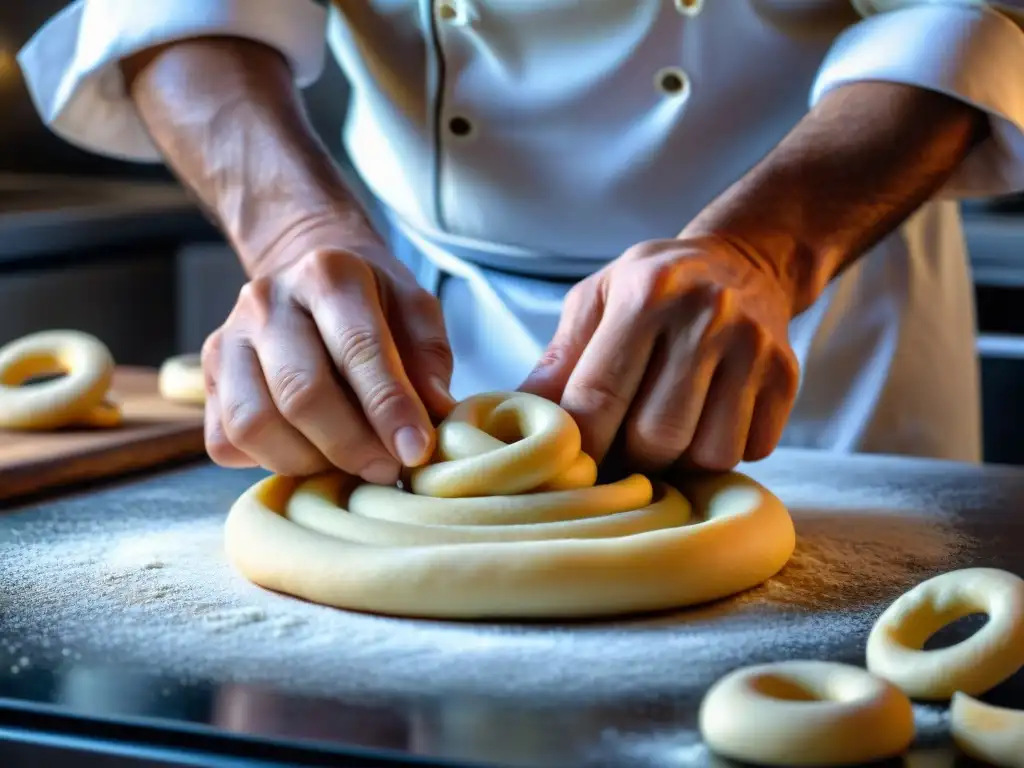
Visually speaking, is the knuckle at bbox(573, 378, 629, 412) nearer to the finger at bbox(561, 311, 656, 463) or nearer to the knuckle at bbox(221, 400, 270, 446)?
the finger at bbox(561, 311, 656, 463)

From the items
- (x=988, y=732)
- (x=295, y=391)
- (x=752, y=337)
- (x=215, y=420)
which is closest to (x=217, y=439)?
(x=215, y=420)

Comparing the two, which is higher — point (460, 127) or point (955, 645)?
point (460, 127)

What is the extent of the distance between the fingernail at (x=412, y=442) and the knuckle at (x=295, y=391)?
0.27ft

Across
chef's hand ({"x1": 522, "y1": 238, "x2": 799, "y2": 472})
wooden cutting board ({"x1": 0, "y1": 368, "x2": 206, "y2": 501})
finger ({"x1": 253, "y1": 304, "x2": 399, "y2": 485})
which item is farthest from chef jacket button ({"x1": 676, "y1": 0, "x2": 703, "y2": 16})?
wooden cutting board ({"x1": 0, "y1": 368, "x2": 206, "y2": 501})

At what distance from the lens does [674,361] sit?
3.99ft

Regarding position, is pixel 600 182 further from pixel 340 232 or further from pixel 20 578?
pixel 20 578

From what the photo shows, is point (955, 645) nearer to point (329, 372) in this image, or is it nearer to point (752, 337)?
point (752, 337)

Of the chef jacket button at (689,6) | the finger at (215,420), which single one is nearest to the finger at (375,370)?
the finger at (215,420)

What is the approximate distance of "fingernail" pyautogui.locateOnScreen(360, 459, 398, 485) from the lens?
1.24 meters

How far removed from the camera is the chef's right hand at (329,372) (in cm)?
120

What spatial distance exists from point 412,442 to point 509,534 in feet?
0.41

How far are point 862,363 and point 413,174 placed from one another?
656 millimetres

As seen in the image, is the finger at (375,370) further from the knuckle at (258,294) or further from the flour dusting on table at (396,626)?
the flour dusting on table at (396,626)

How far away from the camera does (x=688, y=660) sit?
102 centimetres
